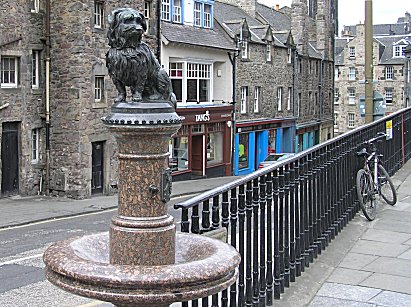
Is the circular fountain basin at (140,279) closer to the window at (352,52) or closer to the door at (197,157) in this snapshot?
the door at (197,157)

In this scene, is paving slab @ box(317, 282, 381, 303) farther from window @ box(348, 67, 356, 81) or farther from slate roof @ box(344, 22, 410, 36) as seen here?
slate roof @ box(344, 22, 410, 36)

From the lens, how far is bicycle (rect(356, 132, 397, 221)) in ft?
31.1

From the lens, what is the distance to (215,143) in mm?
35750

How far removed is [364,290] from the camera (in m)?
6.39

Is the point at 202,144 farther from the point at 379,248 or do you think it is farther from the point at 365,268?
the point at 365,268

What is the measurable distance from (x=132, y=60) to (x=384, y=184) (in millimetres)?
8014

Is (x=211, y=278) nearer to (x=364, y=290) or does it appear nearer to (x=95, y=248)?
(x=95, y=248)

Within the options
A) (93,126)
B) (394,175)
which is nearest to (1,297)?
(394,175)

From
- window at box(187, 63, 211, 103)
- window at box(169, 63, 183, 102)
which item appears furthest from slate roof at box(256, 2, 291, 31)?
window at box(169, 63, 183, 102)

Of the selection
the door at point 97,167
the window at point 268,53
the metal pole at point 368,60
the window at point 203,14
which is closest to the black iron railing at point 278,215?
the metal pole at point 368,60

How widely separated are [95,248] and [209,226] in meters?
0.94

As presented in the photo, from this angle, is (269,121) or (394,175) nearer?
(394,175)

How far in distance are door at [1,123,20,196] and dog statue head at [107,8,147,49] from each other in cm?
1996

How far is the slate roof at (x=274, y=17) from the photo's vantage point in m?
47.7
